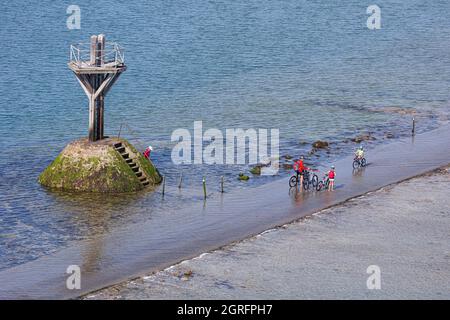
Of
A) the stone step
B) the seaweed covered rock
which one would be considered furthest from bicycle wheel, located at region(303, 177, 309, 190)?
the stone step

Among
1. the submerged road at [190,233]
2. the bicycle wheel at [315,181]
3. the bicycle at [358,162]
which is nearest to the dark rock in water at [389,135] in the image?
the submerged road at [190,233]

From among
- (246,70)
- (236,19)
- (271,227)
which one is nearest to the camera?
(271,227)

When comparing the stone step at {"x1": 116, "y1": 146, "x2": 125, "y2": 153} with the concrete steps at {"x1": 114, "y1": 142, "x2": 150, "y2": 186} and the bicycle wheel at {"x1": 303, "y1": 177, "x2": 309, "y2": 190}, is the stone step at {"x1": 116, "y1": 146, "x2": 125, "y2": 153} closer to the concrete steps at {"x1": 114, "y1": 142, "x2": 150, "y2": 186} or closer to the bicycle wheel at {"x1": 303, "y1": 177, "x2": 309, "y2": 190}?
the concrete steps at {"x1": 114, "y1": 142, "x2": 150, "y2": 186}

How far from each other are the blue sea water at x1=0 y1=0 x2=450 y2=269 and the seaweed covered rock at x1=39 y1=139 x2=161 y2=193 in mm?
1045

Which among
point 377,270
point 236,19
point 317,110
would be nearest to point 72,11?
point 236,19

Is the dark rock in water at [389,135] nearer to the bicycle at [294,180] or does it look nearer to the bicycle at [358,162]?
the bicycle at [358,162]

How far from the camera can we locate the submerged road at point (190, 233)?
40.3 meters

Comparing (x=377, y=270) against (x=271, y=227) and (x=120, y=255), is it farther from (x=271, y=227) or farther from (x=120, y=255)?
(x=120, y=255)

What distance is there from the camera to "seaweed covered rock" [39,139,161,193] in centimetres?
5375

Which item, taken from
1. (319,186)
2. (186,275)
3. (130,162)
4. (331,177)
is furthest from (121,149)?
(186,275)

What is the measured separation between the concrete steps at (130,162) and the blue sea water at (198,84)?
1843 mm

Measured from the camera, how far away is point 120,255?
43719 millimetres

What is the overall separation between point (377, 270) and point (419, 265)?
2.21 meters

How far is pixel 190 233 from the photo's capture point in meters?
47.3
